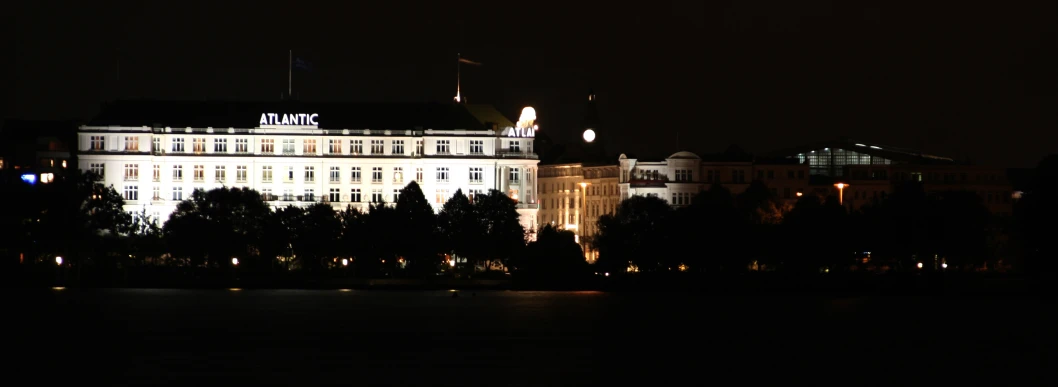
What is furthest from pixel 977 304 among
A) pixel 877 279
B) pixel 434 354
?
pixel 434 354

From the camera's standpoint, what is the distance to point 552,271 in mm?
185250

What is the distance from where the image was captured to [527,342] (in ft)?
323

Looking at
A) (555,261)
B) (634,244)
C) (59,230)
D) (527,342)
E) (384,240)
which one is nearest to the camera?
(527,342)

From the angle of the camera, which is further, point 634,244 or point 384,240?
point 384,240

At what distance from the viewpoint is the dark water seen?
78.9m

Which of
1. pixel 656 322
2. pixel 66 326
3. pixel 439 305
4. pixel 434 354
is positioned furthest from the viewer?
pixel 439 305

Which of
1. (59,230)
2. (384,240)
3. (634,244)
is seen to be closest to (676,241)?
(634,244)

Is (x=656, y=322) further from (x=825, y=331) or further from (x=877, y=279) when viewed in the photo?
(x=877, y=279)

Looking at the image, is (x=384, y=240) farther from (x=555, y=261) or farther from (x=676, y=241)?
(x=676, y=241)

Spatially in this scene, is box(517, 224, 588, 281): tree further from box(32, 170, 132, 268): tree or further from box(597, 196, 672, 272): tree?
box(32, 170, 132, 268): tree

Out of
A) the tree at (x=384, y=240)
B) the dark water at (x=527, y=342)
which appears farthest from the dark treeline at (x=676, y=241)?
the dark water at (x=527, y=342)

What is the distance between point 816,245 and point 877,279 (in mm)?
7294

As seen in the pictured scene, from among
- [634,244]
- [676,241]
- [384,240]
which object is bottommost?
[634,244]

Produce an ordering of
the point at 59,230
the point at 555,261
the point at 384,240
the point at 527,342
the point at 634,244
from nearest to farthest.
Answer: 1. the point at 527,342
2. the point at 555,261
3. the point at 634,244
4. the point at 59,230
5. the point at 384,240
